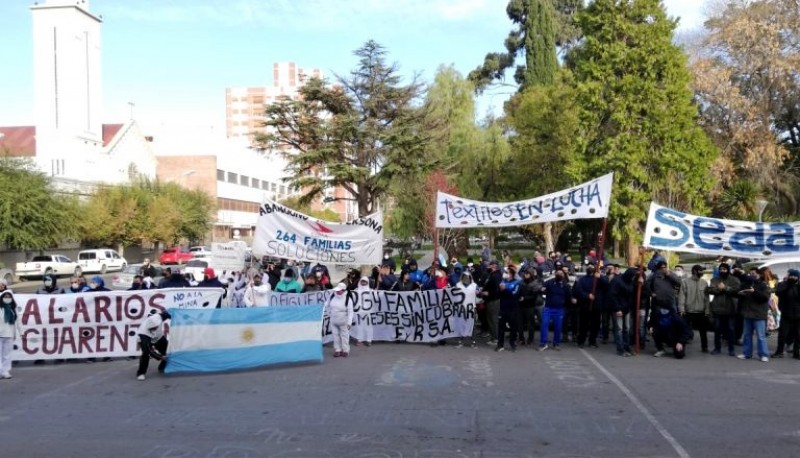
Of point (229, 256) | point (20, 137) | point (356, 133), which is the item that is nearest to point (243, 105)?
point (20, 137)

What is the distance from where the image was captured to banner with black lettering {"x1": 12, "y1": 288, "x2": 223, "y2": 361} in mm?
12836

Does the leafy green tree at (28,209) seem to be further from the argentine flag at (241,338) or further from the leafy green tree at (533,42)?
the argentine flag at (241,338)

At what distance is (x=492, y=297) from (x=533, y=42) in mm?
38219

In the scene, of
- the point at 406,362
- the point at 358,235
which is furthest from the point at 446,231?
the point at 406,362

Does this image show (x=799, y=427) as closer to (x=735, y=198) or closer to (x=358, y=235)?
(x=358, y=235)

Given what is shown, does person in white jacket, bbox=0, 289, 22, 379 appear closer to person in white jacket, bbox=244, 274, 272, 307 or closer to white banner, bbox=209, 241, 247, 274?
person in white jacket, bbox=244, 274, 272, 307

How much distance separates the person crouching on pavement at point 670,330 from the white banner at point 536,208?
2.15 m

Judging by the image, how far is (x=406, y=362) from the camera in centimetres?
1221

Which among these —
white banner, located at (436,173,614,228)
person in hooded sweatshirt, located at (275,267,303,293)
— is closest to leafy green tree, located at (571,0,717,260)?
white banner, located at (436,173,614,228)

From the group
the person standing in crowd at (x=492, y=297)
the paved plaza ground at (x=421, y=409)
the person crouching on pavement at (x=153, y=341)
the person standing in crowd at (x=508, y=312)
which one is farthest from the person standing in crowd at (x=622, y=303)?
the person crouching on pavement at (x=153, y=341)

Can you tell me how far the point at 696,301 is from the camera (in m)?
13.6

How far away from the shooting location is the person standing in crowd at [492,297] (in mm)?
14039

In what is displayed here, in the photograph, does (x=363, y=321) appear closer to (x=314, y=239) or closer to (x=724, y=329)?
(x=314, y=239)

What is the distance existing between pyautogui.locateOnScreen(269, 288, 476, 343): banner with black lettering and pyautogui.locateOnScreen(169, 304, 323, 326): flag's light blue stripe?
2.18m
